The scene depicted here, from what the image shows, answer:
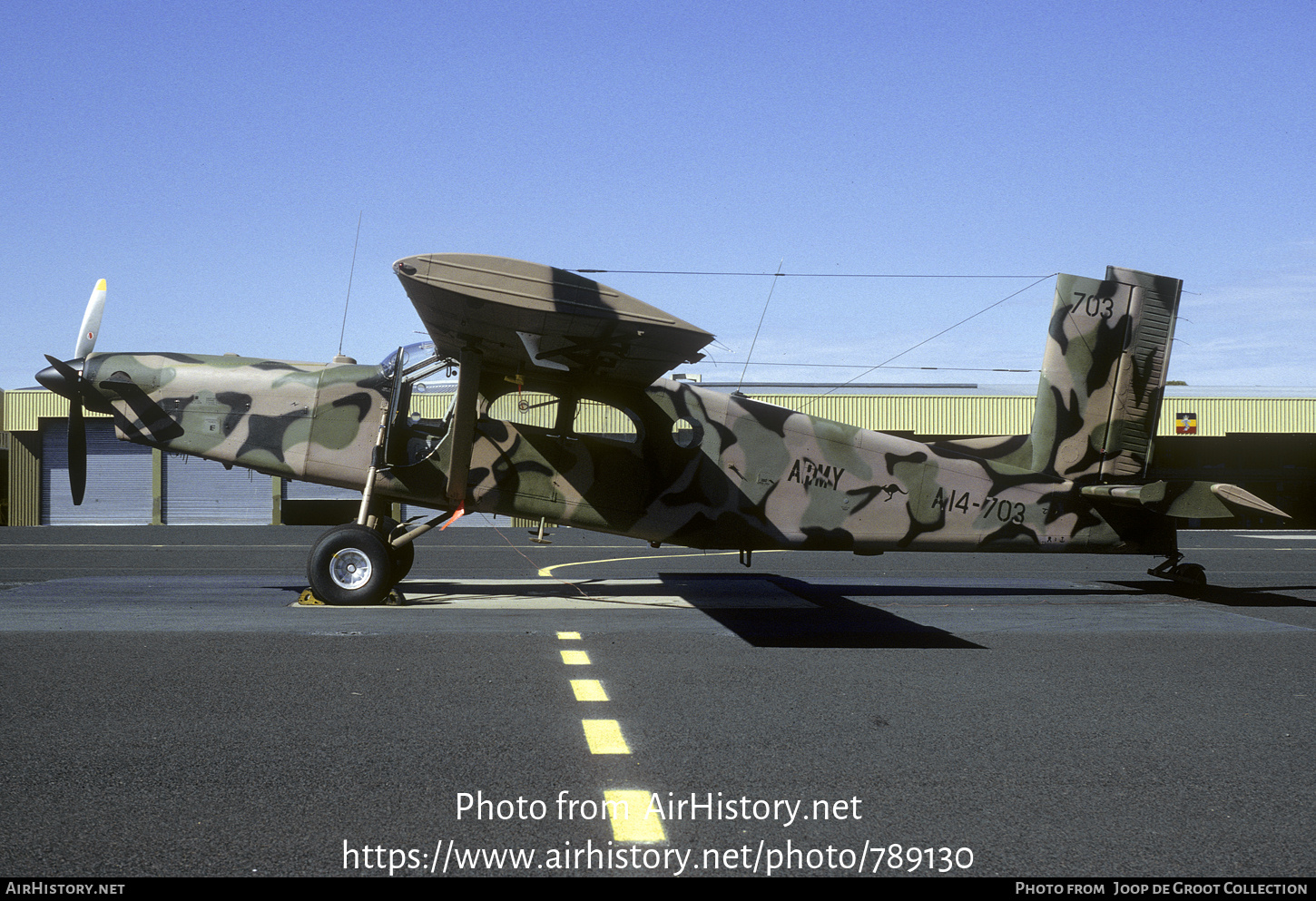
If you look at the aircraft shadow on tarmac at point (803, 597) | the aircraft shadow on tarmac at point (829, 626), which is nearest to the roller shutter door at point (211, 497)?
the aircraft shadow on tarmac at point (803, 597)

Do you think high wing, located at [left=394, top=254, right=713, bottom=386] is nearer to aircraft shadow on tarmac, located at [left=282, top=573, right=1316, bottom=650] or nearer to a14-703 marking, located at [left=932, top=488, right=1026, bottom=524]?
aircraft shadow on tarmac, located at [left=282, top=573, right=1316, bottom=650]

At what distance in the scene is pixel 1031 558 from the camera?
18766 mm

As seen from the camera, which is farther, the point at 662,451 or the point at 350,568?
the point at 662,451

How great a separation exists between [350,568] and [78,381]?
10.8 ft

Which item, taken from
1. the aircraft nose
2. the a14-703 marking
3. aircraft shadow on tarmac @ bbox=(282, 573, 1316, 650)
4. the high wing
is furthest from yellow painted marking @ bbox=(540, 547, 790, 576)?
the aircraft nose

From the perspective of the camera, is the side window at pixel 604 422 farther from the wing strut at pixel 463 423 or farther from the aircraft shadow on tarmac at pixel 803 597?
the aircraft shadow on tarmac at pixel 803 597

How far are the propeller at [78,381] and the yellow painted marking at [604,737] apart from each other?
737cm

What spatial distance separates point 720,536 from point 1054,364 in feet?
13.9

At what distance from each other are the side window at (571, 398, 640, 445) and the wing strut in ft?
3.54

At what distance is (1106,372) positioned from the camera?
11.2m

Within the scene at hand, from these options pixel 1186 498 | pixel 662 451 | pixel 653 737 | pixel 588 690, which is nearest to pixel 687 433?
pixel 662 451

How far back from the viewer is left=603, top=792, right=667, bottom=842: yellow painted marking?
12.1ft

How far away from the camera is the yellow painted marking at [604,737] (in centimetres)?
487

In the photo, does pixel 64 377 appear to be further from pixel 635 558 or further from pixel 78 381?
pixel 635 558
